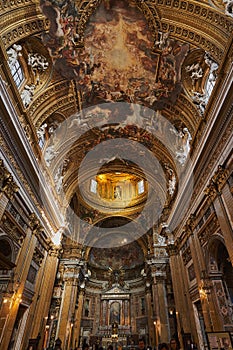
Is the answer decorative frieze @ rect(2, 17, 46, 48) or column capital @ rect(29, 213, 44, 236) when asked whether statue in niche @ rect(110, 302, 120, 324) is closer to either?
column capital @ rect(29, 213, 44, 236)

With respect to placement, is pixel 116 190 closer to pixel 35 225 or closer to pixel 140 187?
pixel 140 187

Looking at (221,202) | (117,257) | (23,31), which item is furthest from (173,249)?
(117,257)

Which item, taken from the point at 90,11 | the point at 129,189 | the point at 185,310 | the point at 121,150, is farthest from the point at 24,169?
the point at 129,189

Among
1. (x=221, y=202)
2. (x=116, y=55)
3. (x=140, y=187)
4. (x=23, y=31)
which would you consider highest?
(x=140, y=187)

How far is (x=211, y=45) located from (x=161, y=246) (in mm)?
17360

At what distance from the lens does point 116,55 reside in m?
12.0

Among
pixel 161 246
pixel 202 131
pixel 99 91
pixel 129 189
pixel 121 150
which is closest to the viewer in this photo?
pixel 202 131

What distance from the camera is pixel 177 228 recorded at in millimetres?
14352

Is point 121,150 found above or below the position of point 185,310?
above

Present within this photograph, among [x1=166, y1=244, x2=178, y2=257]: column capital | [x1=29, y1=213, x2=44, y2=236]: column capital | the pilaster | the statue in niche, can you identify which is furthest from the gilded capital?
the statue in niche

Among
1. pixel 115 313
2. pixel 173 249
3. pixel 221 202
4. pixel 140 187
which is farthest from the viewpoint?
pixel 140 187

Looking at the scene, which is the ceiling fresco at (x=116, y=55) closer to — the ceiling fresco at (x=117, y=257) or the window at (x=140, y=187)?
the window at (x=140, y=187)

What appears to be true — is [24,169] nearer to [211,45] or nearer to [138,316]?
[211,45]

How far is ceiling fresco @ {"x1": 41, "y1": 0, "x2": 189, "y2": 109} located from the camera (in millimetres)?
10383
